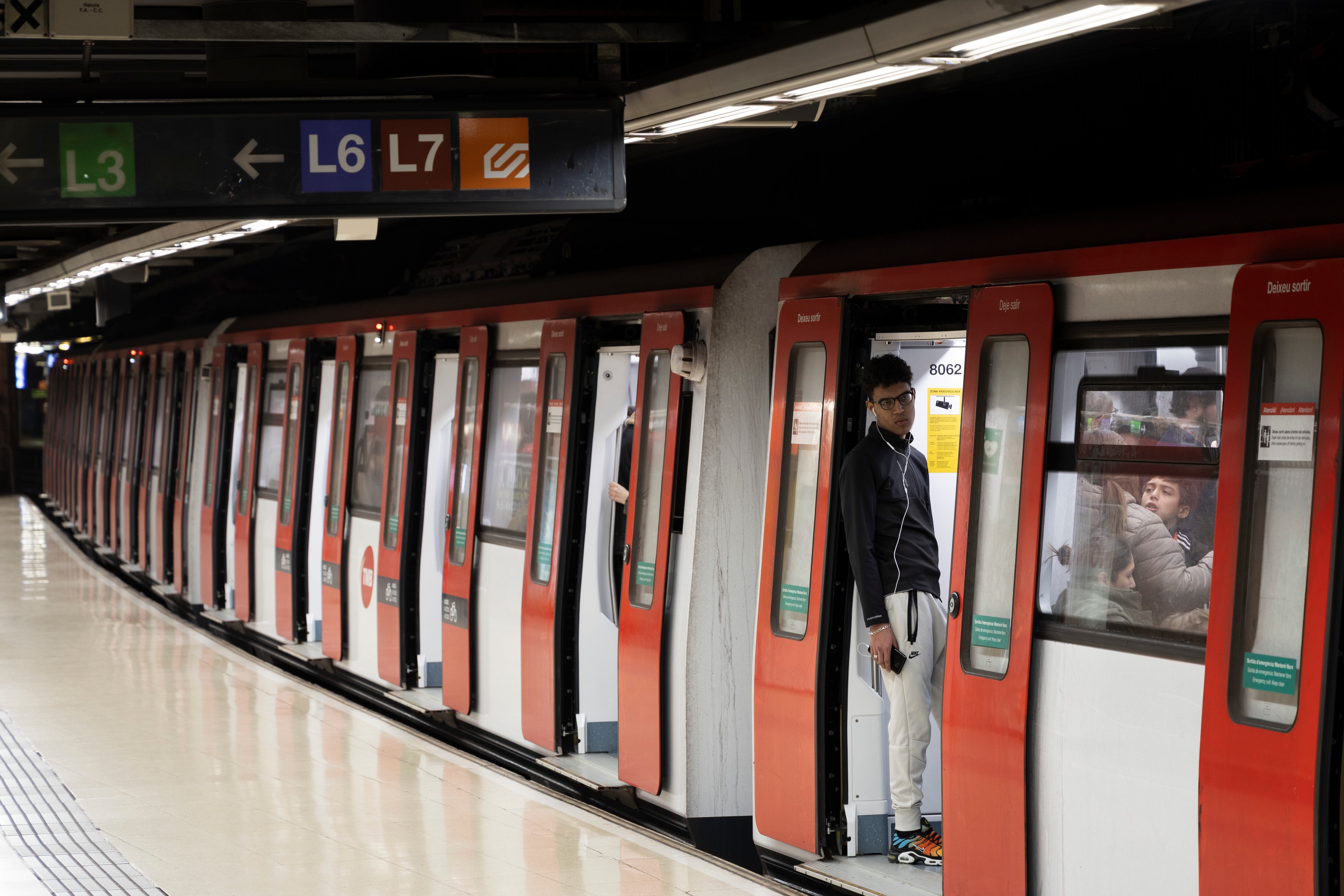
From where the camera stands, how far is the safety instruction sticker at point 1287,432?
351 centimetres

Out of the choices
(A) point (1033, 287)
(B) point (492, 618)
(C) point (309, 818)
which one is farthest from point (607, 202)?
(B) point (492, 618)

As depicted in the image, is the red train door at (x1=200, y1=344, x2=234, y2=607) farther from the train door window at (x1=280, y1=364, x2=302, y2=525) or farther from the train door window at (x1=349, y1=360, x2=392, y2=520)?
the train door window at (x1=349, y1=360, x2=392, y2=520)

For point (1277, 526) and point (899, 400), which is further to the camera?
point (899, 400)

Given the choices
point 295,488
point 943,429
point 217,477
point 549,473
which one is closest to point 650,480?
point 549,473

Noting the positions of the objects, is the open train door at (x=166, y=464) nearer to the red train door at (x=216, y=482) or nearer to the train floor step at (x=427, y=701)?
the red train door at (x=216, y=482)

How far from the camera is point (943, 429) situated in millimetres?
5766

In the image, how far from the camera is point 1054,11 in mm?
3047

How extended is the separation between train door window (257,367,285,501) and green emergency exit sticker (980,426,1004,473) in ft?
27.8

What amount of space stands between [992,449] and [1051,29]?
5.16ft

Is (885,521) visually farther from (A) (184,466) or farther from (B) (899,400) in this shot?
(A) (184,466)

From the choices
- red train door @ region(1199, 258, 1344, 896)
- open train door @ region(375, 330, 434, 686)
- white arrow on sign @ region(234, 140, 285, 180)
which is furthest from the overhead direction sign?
open train door @ region(375, 330, 434, 686)

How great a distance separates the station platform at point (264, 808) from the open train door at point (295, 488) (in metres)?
1.12

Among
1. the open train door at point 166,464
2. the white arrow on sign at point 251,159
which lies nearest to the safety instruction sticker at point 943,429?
the white arrow on sign at point 251,159

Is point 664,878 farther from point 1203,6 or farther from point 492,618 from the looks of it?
point 1203,6
